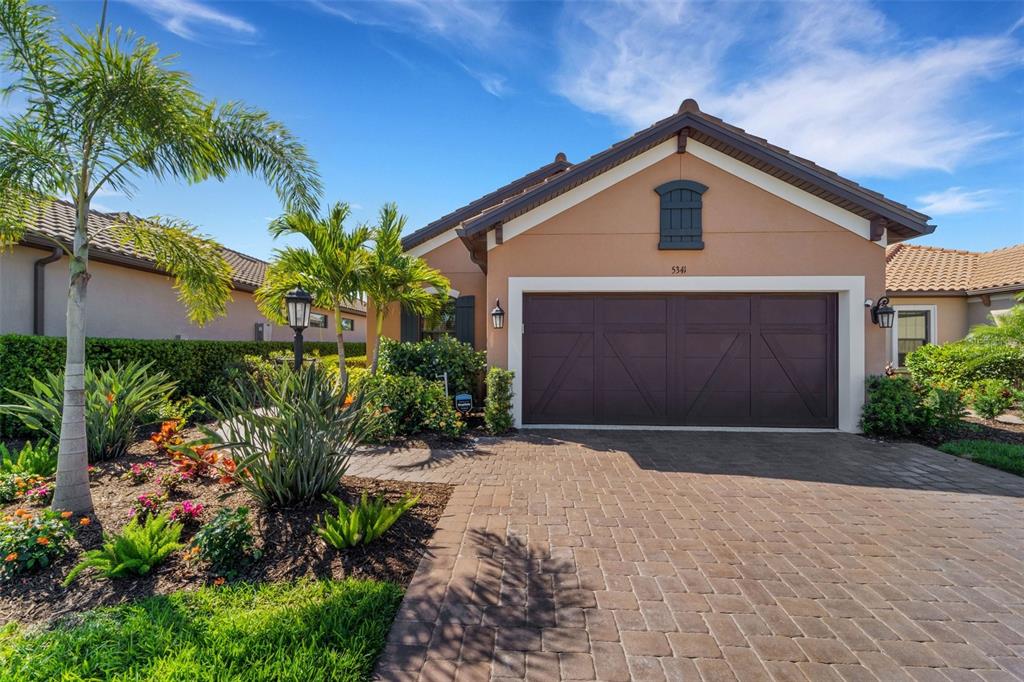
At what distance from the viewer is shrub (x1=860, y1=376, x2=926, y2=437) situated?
719 cm

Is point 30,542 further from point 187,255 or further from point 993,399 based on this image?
point 993,399

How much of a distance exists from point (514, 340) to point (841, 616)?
236 inches

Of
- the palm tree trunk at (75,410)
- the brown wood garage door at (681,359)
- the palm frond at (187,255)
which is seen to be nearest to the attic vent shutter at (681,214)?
the brown wood garage door at (681,359)

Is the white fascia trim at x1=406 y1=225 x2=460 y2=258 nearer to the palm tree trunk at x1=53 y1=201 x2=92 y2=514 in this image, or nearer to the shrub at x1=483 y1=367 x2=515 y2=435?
the shrub at x1=483 y1=367 x2=515 y2=435

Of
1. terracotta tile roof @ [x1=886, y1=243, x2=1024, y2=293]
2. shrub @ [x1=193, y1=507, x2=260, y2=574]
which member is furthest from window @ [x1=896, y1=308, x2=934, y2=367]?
shrub @ [x1=193, y1=507, x2=260, y2=574]

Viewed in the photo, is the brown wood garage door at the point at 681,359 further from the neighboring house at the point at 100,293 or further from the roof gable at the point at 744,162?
the neighboring house at the point at 100,293

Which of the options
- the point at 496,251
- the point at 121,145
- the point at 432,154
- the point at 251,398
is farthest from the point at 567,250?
the point at 121,145

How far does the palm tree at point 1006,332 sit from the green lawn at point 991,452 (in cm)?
320

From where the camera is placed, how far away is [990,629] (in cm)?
259

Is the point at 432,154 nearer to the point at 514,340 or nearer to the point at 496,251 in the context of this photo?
the point at 496,251

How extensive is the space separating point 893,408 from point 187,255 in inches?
444

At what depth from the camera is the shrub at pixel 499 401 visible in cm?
760

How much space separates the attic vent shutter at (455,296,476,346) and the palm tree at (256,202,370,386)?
297 centimetres

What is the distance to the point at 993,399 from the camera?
345 inches
